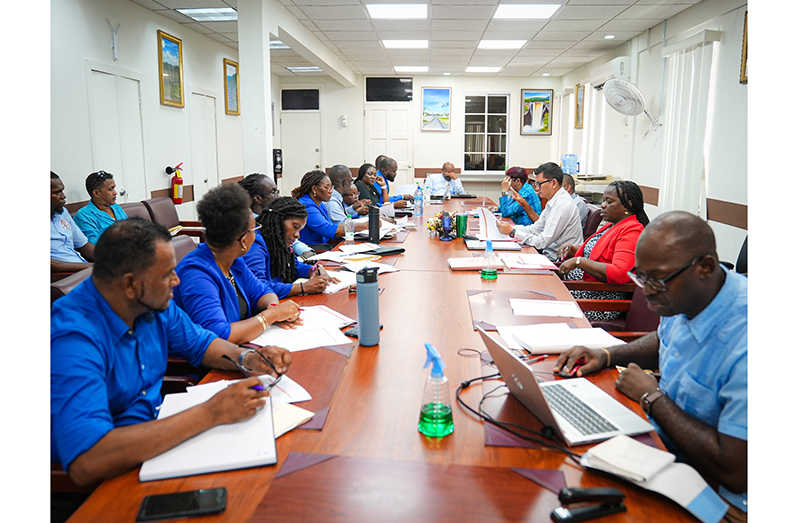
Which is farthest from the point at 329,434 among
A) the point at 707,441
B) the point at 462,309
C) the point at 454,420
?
the point at 462,309

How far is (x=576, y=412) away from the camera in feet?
4.80

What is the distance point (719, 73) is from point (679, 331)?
183 inches

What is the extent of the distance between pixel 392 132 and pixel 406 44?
11.8 ft

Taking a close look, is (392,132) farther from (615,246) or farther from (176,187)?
(615,246)

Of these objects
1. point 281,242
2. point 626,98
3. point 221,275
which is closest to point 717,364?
point 221,275

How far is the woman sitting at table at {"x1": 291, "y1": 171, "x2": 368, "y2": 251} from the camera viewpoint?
13.8ft

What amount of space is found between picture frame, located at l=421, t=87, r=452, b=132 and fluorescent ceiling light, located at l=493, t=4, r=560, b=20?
5200 mm

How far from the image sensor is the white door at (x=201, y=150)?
6.98 m

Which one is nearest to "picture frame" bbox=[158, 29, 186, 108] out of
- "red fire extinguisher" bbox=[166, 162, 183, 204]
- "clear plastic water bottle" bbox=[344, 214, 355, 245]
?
"red fire extinguisher" bbox=[166, 162, 183, 204]

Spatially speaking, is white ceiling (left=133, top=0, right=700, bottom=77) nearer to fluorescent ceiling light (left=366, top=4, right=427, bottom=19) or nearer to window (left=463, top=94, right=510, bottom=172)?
fluorescent ceiling light (left=366, top=4, right=427, bottom=19)

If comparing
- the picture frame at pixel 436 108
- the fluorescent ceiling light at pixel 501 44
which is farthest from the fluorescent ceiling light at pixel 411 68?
the fluorescent ceiling light at pixel 501 44

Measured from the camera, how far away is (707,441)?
1.28 meters
